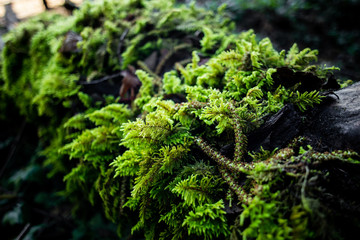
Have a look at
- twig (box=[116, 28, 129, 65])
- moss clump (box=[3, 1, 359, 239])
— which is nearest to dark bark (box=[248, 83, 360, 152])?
moss clump (box=[3, 1, 359, 239])

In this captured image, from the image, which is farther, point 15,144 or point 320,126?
point 15,144

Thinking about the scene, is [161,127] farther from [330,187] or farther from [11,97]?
[11,97]

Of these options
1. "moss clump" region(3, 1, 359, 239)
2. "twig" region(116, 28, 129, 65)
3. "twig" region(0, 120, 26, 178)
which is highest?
"twig" region(116, 28, 129, 65)

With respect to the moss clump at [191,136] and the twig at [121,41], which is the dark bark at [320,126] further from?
the twig at [121,41]

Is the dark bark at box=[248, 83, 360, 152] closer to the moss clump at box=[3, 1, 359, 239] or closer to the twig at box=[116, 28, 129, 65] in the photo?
the moss clump at box=[3, 1, 359, 239]

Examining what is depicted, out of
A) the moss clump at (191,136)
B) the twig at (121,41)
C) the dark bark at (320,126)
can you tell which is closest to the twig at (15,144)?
the moss clump at (191,136)

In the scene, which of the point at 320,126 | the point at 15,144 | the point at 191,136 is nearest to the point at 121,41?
the point at 191,136

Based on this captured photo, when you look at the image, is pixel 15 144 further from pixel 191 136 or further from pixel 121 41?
pixel 191 136

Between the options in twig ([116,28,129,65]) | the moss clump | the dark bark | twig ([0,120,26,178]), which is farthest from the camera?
twig ([0,120,26,178])
